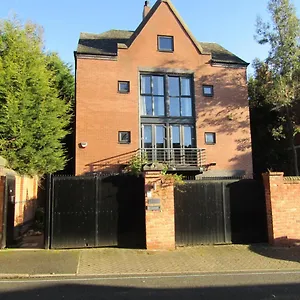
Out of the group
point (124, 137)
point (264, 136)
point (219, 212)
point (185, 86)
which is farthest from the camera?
point (264, 136)

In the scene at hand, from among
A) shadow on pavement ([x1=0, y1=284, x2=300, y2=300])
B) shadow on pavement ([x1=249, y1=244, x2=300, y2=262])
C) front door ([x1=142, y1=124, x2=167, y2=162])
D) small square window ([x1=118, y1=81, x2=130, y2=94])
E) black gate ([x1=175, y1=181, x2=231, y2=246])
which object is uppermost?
small square window ([x1=118, y1=81, x2=130, y2=94])

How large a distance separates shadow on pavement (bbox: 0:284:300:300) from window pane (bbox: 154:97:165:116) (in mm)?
16158

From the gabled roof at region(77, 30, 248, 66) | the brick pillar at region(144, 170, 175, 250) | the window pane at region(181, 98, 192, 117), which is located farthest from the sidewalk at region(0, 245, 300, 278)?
the gabled roof at region(77, 30, 248, 66)

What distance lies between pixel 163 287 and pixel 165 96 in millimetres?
16661

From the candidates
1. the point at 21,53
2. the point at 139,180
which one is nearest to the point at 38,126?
the point at 21,53

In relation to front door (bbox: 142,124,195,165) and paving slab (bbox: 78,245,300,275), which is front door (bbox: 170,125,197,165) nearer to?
front door (bbox: 142,124,195,165)

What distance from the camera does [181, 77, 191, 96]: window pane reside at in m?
22.3

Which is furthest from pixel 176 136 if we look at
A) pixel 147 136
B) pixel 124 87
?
pixel 124 87

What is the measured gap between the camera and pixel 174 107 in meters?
22.0

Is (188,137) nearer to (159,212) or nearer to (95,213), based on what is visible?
(159,212)

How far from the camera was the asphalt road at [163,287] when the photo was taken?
5754 mm

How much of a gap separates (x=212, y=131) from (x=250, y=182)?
11.5 metres

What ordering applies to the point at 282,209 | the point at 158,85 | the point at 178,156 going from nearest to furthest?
1. the point at 282,209
2. the point at 178,156
3. the point at 158,85

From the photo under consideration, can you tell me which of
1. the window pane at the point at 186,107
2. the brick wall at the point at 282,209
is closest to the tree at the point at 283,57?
the window pane at the point at 186,107
